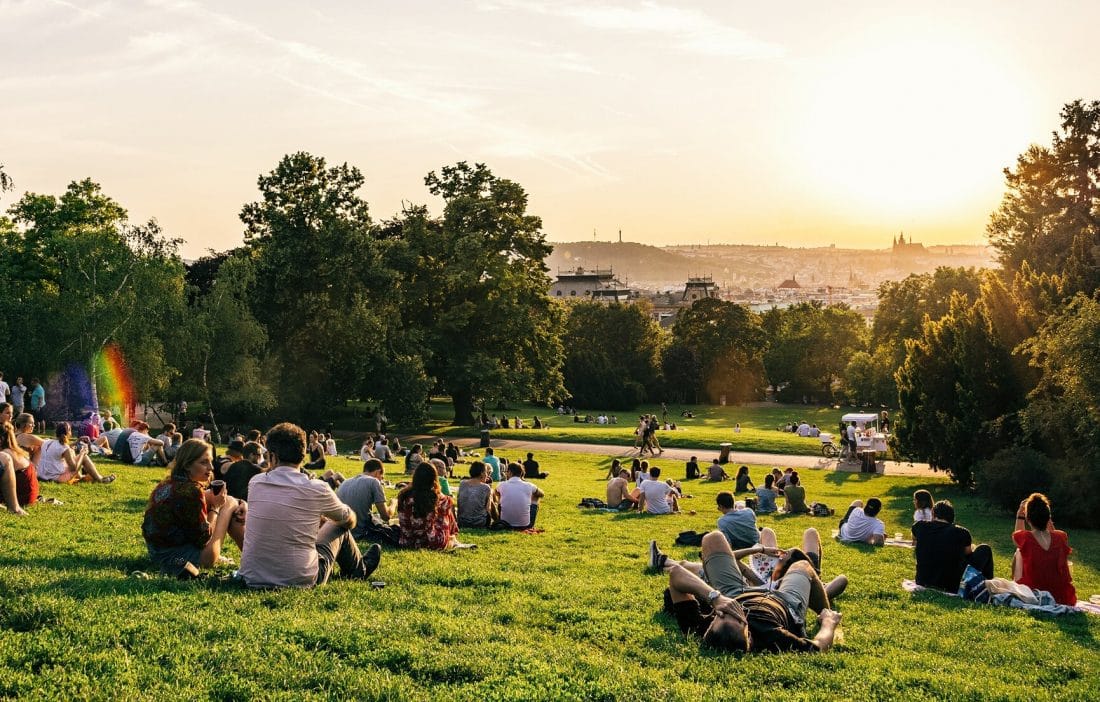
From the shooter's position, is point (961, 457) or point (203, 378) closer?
point (961, 457)

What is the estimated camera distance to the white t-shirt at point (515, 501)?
16.4 meters

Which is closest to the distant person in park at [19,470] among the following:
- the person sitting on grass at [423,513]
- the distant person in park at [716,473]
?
the person sitting on grass at [423,513]

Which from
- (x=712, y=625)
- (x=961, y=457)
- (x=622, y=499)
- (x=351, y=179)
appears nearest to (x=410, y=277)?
(x=351, y=179)

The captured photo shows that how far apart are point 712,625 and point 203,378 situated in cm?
4286

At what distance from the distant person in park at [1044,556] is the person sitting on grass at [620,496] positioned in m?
10.9

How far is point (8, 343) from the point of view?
3981 cm

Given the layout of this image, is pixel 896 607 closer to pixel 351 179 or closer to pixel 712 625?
pixel 712 625

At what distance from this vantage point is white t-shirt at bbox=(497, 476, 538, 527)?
16.4m

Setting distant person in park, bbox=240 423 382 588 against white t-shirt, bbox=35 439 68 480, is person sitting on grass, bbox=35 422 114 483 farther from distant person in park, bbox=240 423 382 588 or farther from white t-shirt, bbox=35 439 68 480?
distant person in park, bbox=240 423 382 588

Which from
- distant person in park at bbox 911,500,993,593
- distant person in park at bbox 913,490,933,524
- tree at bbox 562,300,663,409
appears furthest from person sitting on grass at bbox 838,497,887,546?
tree at bbox 562,300,663,409

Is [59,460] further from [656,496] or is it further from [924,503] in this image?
[924,503]

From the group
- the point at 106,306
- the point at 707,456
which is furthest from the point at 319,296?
the point at 707,456

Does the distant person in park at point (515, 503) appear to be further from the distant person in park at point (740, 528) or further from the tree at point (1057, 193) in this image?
the tree at point (1057, 193)

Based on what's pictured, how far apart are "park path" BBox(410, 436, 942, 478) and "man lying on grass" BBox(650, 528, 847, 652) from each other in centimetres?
2951
